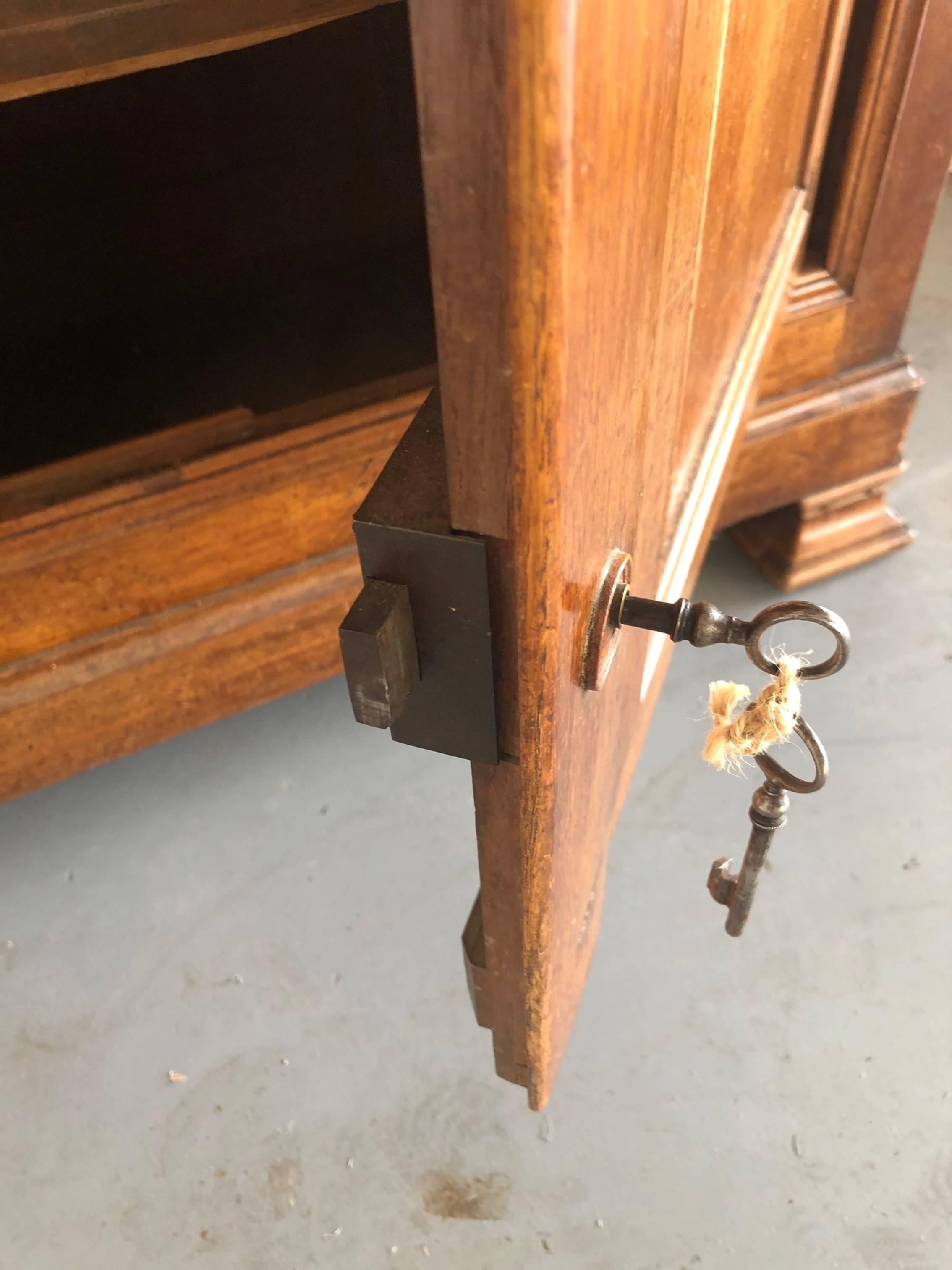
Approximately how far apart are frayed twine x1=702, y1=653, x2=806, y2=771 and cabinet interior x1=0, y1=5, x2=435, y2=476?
940 mm

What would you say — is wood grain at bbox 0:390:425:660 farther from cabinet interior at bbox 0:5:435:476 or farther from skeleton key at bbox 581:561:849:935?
skeleton key at bbox 581:561:849:935

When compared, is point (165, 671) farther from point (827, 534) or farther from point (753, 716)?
point (827, 534)

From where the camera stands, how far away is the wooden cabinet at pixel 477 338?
257 millimetres

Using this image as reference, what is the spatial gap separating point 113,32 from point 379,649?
501 millimetres

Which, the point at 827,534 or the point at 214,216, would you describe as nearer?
the point at 827,534

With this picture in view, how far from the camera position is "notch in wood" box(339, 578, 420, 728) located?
1.10 ft

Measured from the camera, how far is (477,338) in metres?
0.25

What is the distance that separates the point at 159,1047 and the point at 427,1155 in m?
0.31

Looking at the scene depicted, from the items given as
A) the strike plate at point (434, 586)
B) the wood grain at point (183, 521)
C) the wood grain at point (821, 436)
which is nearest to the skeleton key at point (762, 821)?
the strike plate at point (434, 586)

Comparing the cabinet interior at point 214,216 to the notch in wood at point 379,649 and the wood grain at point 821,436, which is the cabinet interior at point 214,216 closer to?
the wood grain at point 821,436

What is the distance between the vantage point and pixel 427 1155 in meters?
0.93

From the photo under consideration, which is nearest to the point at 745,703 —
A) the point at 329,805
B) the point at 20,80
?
the point at 20,80

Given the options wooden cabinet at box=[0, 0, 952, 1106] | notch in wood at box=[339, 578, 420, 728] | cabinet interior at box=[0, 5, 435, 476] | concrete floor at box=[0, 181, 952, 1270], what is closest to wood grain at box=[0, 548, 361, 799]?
wooden cabinet at box=[0, 0, 952, 1106]

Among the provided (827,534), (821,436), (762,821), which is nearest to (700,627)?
(762,821)
